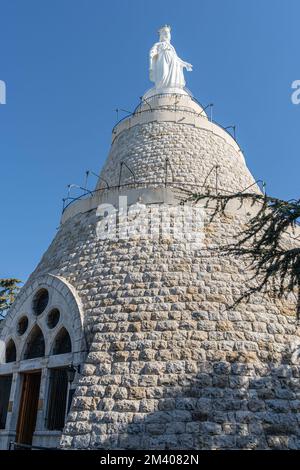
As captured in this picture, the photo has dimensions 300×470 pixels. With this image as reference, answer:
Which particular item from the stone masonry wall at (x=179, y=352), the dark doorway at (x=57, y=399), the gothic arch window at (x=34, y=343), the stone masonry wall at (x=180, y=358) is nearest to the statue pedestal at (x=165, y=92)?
the stone masonry wall at (x=179, y=352)

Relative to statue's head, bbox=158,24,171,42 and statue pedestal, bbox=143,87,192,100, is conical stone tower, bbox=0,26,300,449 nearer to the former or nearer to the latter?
statue pedestal, bbox=143,87,192,100

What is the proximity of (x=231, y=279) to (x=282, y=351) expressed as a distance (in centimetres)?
178

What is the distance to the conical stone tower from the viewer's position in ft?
22.2

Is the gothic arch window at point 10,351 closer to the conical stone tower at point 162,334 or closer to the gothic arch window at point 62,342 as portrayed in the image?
the conical stone tower at point 162,334

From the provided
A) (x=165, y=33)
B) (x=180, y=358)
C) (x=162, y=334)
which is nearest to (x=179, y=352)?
(x=180, y=358)

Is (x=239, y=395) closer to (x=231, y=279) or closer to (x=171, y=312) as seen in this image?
(x=171, y=312)

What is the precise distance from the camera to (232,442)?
645 centimetres

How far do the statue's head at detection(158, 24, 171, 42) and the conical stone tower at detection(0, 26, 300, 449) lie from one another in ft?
48.8

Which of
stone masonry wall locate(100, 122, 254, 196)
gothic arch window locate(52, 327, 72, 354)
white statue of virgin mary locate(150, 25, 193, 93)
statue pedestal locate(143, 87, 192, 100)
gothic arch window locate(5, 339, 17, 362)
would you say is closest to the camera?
gothic arch window locate(52, 327, 72, 354)

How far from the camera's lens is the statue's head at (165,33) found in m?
22.5

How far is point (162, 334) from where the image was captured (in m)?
7.77

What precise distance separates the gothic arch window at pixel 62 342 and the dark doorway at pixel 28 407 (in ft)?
2.97


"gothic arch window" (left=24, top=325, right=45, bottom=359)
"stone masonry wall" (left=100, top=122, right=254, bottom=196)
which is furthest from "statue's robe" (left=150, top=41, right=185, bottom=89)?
"gothic arch window" (left=24, top=325, right=45, bottom=359)

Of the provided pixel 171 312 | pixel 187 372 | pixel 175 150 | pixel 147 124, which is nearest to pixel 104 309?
pixel 171 312
